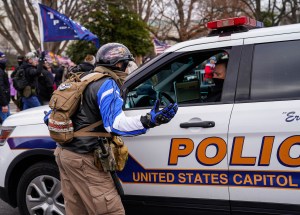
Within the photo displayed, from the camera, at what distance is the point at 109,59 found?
118 inches

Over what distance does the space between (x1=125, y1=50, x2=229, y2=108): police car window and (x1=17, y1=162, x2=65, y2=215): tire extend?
97 centimetres

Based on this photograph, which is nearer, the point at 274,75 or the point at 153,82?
the point at 274,75

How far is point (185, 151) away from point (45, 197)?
4.75 ft

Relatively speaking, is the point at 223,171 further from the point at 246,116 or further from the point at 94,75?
the point at 94,75

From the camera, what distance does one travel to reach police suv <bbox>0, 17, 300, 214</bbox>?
2.88 metres

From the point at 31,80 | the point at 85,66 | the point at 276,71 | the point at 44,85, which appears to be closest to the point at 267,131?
the point at 276,71

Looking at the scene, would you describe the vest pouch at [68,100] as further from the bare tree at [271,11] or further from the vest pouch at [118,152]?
the bare tree at [271,11]

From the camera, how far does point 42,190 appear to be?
→ 12.3ft

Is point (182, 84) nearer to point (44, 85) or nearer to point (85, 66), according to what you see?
point (85, 66)

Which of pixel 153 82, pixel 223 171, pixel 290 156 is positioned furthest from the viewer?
pixel 153 82

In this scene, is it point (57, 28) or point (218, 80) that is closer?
point (218, 80)

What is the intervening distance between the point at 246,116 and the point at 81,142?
1.21 m

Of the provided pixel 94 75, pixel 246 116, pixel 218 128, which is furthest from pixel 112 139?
pixel 246 116

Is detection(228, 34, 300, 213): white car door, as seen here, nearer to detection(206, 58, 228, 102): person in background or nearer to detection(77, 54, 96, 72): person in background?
detection(206, 58, 228, 102): person in background
